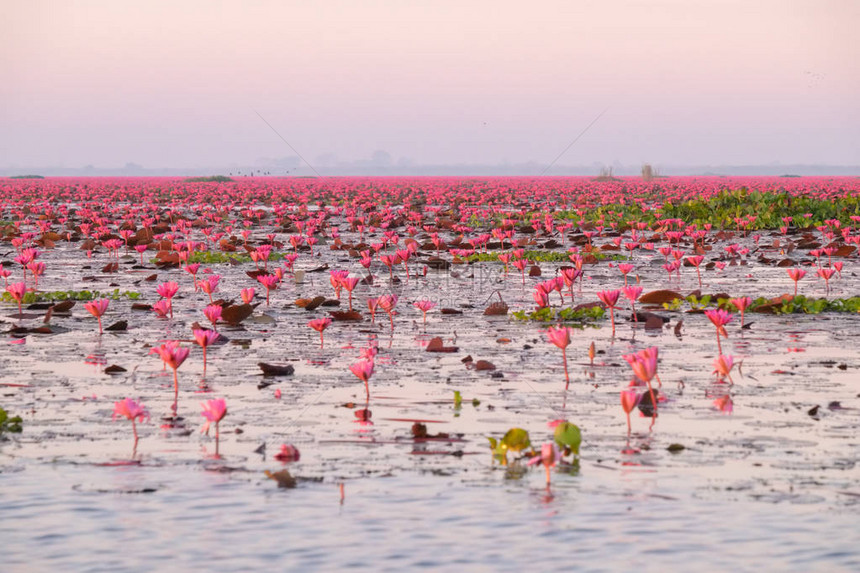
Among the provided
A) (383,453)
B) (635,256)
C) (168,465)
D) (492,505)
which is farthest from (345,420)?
(635,256)

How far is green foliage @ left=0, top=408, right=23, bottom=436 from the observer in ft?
20.8

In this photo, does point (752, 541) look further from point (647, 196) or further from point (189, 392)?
point (647, 196)

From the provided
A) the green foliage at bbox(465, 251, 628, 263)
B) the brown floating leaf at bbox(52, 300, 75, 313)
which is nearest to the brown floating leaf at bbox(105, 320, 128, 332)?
the brown floating leaf at bbox(52, 300, 75, 313)

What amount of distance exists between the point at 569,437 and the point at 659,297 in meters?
6.71

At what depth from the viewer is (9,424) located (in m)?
6.44

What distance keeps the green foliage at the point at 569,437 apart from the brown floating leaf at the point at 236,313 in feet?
19.0

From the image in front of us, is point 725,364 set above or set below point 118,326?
above

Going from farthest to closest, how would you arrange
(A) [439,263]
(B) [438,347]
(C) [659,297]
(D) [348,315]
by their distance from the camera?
1. (A) [439,263]
2. (C) [659,297]
3. (D) [348,315]
4. (B) [438,347]

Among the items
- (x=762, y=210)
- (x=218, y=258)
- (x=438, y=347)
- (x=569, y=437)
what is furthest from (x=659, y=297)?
(x=762, y=210)

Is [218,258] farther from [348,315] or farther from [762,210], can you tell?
[762,210]

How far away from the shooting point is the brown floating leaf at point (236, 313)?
426 inches

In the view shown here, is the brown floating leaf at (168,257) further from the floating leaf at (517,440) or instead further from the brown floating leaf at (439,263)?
the floating leaf at (517,440)

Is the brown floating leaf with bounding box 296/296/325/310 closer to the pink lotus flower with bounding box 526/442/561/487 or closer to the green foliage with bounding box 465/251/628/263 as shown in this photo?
the green foliage with bounding box 465/251/628/263

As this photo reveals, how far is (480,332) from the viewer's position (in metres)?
10.5
